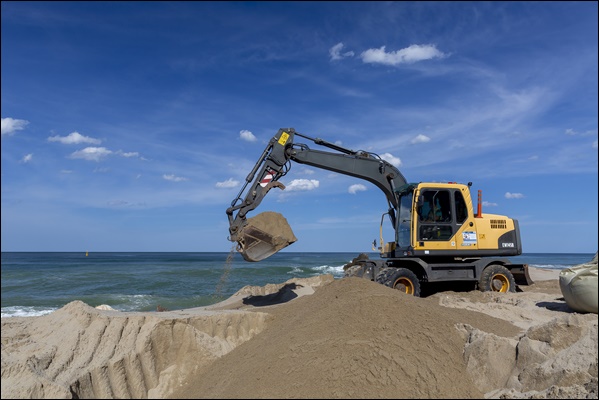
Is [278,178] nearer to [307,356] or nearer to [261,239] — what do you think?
[261,239]

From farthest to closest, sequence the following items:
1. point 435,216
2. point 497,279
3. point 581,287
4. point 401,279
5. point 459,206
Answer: point 497,279, point 459,206, point 435,216, point 401,279, point 581,287

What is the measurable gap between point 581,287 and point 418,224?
3987mm

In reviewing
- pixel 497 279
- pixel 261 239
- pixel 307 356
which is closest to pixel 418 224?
pixel 497 279

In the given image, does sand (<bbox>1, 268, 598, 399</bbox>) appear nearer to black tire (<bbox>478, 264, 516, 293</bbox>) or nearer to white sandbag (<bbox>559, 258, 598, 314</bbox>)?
white sandbag (<bbox>559, 258, 598, 314</bbox>)

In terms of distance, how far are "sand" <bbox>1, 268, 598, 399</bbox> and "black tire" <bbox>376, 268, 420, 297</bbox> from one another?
3.14 metres

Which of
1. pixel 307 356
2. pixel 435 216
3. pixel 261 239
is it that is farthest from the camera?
pixel 435 216

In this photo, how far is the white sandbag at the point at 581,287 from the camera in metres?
7.16

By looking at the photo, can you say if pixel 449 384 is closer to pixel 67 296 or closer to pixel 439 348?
pixel 439 348

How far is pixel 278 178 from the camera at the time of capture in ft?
35.1

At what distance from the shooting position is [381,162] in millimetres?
11852

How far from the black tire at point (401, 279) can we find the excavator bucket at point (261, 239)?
2.35 meters

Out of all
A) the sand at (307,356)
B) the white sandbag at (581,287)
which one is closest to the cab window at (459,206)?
the white sandbag at (581,287)

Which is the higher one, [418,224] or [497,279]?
[418,224]

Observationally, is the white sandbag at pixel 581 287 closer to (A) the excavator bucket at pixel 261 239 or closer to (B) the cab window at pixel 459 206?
(B) the cab window at pixel 459 206
